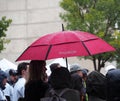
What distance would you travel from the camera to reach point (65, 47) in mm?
5785

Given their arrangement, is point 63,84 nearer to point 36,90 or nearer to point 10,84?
point 36,90

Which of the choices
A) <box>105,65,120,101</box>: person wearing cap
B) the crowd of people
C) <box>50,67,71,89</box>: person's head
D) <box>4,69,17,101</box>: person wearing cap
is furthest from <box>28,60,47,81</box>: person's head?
<box>4,69,17,101</box>: person wearing cap

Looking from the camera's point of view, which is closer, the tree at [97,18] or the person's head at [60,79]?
the person's head at [60,79]

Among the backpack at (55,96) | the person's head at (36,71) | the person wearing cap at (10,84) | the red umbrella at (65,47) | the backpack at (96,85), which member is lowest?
the person wearing cap at (10,84)

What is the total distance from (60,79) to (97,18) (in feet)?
58.8

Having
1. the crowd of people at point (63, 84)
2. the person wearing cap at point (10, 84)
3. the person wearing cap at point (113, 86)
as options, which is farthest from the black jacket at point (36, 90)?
the person wearing cap at point (10, 84)

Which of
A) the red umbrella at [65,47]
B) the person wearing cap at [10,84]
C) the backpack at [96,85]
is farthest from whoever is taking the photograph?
the person wearing cap at [10,84]

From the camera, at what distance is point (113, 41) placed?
23281 mm

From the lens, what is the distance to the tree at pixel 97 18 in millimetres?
22922

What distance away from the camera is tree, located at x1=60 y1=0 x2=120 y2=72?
22922 millimetres

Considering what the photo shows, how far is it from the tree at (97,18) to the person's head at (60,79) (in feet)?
56.8

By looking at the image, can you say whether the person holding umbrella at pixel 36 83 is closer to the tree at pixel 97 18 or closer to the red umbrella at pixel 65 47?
the red umbrella at pixel 65 47

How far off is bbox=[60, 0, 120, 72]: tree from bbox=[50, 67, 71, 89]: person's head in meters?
17.3

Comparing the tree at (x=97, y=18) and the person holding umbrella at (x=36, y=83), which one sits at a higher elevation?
the person holding umbrella at (x=36, y=83)
